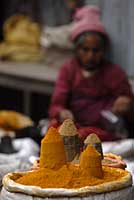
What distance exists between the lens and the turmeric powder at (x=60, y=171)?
2.31m

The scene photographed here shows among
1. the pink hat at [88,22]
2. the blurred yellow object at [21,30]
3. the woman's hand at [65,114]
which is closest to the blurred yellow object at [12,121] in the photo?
the woman's hand at [65,114]

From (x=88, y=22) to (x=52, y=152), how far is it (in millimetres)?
2869

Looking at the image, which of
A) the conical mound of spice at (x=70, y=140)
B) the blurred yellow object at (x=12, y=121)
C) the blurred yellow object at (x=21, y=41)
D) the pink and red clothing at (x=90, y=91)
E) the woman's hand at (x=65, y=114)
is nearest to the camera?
the conical mound of spice at (x=70, y=140)

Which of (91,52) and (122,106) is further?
(91,52)

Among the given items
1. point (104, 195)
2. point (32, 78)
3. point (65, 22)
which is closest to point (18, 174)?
point (104, 195)

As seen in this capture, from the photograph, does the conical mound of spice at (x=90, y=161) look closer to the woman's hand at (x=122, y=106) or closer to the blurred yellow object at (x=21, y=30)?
the woman's hand at (x=122, y=106)

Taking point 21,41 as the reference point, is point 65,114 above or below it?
below

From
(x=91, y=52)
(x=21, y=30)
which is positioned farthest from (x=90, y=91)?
(x=21, y=30)

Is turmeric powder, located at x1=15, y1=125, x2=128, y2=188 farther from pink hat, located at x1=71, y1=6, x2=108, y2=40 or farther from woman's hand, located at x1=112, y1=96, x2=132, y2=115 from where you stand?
pink hat, located at x1=71, y1=6, x2=108, y2=40

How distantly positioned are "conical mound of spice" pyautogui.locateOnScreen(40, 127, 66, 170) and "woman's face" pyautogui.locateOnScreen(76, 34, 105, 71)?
2.65 meters

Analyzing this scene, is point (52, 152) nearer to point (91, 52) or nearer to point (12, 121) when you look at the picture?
point (91, 52)

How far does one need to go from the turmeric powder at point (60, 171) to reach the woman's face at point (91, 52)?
2630mm

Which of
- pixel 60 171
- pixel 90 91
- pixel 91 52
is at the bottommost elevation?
pixel 60 171

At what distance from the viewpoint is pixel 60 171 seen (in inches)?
92.3
